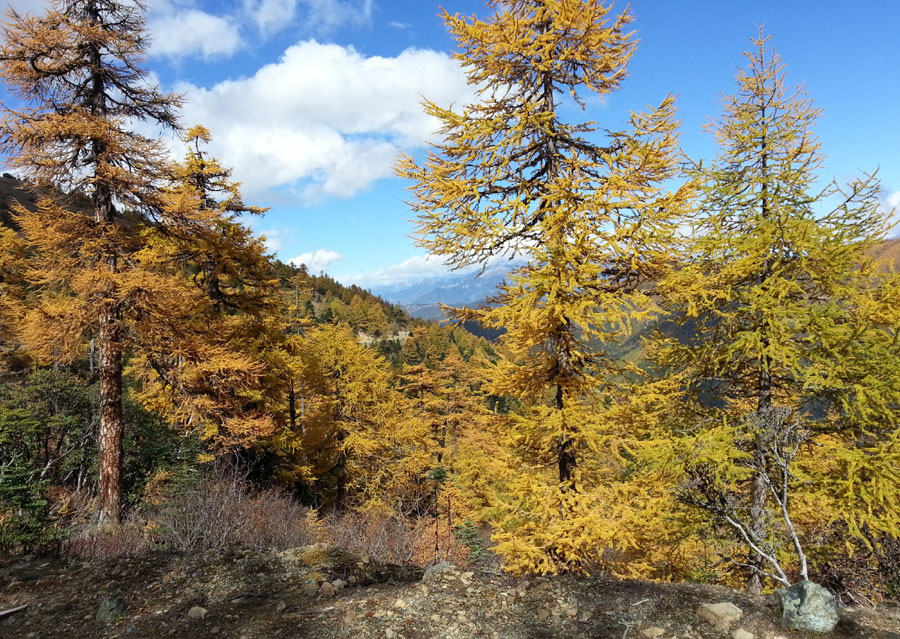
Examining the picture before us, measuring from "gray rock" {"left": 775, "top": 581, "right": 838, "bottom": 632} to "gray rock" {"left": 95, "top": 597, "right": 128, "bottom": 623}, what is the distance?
6.14 meters

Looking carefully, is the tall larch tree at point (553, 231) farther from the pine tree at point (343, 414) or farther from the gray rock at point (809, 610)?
the pine tree at point (343, 414)

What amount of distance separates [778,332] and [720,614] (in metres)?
5.18

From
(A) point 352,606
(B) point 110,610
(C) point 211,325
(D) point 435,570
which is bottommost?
(D) point 435,570

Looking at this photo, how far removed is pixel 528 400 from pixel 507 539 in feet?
7.60

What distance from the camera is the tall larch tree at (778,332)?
20.9 feet

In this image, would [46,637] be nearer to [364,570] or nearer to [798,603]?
[364,570]

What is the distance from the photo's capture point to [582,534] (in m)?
6.06

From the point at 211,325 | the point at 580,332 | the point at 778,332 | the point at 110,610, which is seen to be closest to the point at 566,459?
the point at 580,332

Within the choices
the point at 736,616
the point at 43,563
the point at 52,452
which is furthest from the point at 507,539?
the point at 52,452

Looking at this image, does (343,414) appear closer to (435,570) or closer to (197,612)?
(435,570)

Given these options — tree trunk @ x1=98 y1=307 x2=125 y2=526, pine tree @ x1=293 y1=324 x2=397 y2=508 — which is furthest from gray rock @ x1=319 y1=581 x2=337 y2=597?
pine tree @ x1=293 y1=324 x2=397 y2=508

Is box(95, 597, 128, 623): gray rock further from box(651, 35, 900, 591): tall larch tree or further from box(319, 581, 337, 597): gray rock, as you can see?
box(651, 35, 900, 591): tall larch tree

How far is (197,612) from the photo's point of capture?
4172 millimetres

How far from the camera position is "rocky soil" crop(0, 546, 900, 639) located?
3.68 m
